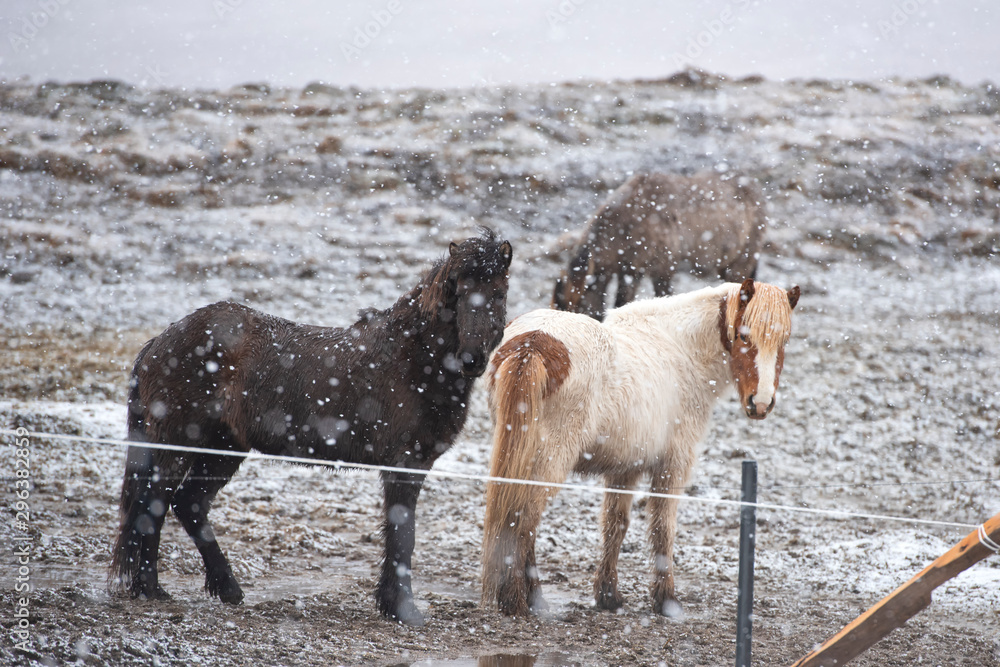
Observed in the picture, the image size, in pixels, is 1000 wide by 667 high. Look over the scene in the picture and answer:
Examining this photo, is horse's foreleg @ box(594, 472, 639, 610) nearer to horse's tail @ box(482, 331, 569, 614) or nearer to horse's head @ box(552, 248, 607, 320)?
horse's tail @ box(482, 331, 569, 614)

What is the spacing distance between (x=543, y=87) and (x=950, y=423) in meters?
16.4

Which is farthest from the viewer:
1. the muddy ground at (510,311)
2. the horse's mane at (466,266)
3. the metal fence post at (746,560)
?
the muddy ground at (510,311)

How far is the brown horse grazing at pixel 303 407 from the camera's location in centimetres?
365

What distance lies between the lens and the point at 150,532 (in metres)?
3.70

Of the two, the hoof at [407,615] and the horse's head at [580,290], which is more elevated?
the horse's head at [580,290]

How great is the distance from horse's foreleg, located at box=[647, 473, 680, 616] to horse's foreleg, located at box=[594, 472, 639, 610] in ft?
0.46

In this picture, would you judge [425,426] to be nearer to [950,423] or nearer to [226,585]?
[226,585]

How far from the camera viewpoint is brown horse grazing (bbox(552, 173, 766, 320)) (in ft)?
30.5

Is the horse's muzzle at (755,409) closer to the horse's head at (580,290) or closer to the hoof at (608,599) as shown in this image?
the hoof at (608,599)

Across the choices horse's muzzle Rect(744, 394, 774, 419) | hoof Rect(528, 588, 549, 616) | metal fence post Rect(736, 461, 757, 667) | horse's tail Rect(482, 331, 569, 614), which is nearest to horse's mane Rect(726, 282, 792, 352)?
horse's muzzle Rect(744, 394, 774, 419)

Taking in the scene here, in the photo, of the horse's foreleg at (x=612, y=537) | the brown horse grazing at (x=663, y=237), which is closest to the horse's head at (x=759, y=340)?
the horse's foreleg at (x=612, y=537)

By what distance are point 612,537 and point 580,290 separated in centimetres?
499

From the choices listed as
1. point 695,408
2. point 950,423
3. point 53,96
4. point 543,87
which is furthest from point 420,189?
point 695,408

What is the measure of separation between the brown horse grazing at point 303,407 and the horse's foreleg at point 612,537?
1.03m
